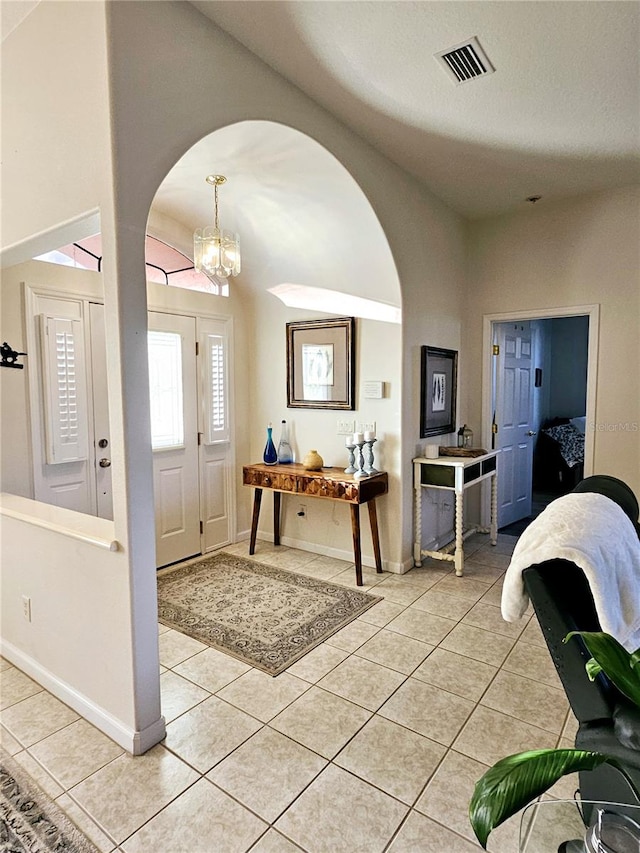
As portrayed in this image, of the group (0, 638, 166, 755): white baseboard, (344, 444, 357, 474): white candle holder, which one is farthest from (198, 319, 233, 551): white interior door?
(0, 638, 166, 755): white baseboard

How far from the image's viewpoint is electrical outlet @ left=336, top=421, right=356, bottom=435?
13.0ft

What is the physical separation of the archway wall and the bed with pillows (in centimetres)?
380

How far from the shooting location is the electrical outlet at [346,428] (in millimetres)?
3975

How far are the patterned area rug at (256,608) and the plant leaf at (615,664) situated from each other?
1849mm

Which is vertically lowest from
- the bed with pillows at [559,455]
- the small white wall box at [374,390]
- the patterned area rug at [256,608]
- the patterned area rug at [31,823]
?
the patterned area rug at [31,823]

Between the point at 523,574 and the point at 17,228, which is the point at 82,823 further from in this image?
the point at 17,228

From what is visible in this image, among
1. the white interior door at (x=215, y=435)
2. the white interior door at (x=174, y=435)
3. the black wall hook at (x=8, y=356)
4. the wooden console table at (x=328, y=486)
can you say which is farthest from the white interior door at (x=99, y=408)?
the wooden console table at (x=328, y=486)

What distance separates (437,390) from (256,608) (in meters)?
2.27

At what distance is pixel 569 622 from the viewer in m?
1.36

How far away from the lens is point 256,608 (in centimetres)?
319

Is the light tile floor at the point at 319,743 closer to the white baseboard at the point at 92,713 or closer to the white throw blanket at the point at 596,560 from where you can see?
the white baseboard at the point at 92,713

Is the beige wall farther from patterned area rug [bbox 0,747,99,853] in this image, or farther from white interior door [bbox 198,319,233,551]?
patterned area rug [bbox 0,747,99,853]

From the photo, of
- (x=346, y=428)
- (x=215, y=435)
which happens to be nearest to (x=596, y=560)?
(x=346, y=428)

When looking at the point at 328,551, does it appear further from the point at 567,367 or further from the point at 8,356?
the point at 567,367
